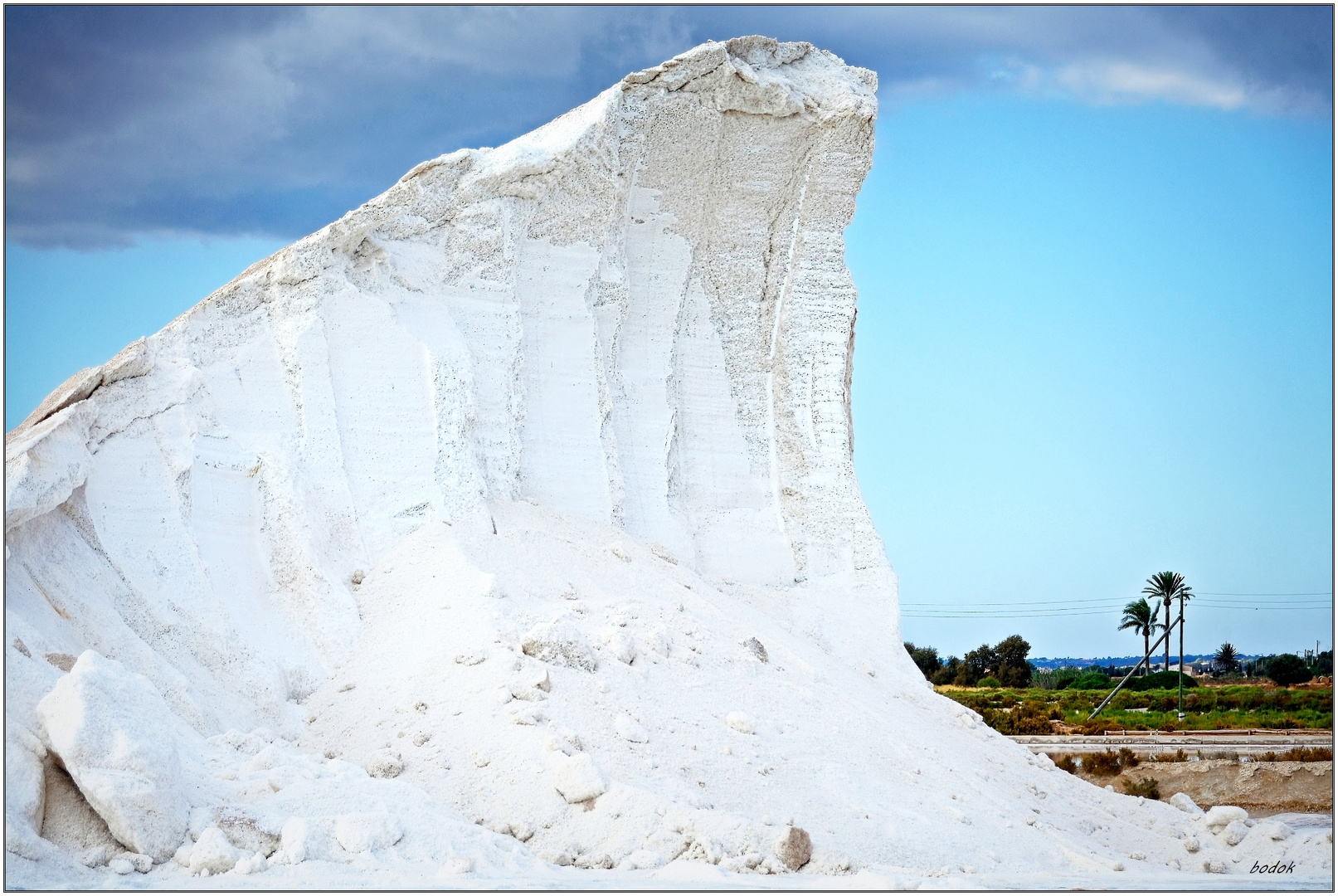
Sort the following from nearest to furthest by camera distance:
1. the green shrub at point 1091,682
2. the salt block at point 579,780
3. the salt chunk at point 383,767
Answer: the salt block at point 579,780, the salt chunk at point 383,767, the green shrub at point 1091,682

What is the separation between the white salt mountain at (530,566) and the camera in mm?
6711

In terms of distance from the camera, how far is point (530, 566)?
1029cm

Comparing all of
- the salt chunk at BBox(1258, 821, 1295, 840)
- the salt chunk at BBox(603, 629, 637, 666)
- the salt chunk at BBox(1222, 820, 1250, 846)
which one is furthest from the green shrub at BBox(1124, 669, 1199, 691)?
the salt chunk at BBox(603, 629, 637, 666)

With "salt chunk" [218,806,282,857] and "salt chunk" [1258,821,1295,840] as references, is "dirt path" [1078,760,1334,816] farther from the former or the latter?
"salt chunk" [218,806,282,857]

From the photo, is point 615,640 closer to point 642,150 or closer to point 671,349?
point 671,349

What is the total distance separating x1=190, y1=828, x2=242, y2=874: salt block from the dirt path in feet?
37.0

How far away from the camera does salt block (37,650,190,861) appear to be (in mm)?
5977

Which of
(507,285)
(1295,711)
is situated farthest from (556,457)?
(1295,711)

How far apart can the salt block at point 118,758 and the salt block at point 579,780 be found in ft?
6.27

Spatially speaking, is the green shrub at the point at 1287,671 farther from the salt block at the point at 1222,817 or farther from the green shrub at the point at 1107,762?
the salt block at the point at 1222,817

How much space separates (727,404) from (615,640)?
5.40m

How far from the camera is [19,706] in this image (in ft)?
20.8

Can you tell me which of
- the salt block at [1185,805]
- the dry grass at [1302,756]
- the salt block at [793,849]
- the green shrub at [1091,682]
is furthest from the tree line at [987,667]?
the salt block at [793,849]

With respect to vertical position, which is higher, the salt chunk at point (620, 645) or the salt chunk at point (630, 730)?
the salt chunk at point (620, 645)
